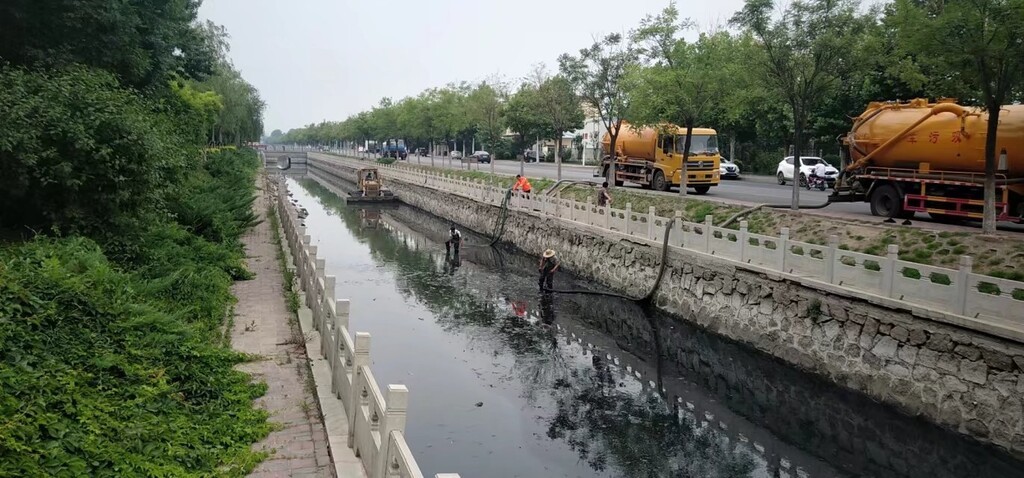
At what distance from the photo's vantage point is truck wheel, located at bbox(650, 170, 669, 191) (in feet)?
85.7

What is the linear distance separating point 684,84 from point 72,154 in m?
17.5

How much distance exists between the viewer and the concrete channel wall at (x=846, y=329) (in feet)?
30.1

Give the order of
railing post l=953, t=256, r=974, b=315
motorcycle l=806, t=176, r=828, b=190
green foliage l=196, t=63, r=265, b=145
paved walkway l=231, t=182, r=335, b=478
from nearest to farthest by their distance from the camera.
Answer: paved walkway l=231, t=182, r=335, b=478 → railing post l=953, t=256, r=974, b=315 → motorcycle l=806, t=176, r=828, b=190 → green foliage l=196, t=63, r=265, b=145

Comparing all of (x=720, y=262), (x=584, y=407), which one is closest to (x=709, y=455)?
(x=584, y=407)

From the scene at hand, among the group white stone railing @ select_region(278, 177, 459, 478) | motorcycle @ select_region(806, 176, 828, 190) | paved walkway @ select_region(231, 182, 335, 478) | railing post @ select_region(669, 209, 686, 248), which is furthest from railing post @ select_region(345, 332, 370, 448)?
motorcycle @ select_region(806, 176, 828, 190)

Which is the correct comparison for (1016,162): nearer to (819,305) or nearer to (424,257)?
(819,305)

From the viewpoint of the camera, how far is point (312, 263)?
37.7ft

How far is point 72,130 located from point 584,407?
8.42m

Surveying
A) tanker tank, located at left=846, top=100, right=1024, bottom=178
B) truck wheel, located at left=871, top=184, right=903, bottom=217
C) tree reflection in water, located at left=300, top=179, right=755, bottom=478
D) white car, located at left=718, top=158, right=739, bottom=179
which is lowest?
tree reflection in water, located at left=300, top=179, right=755, bottom=478

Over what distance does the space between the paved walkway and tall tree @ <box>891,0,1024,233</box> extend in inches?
426

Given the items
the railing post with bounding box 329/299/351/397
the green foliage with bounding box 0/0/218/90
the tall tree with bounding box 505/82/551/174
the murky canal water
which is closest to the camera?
the railing post with bounding box 329/299/351/397

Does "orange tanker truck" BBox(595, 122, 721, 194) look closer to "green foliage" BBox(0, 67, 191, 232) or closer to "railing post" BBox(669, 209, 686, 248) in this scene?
"railing post" BBox(669, 209, 686, 248)

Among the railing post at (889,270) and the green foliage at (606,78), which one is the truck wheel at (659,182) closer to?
the green foliage at (606,78)

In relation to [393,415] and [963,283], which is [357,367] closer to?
[393,415]
